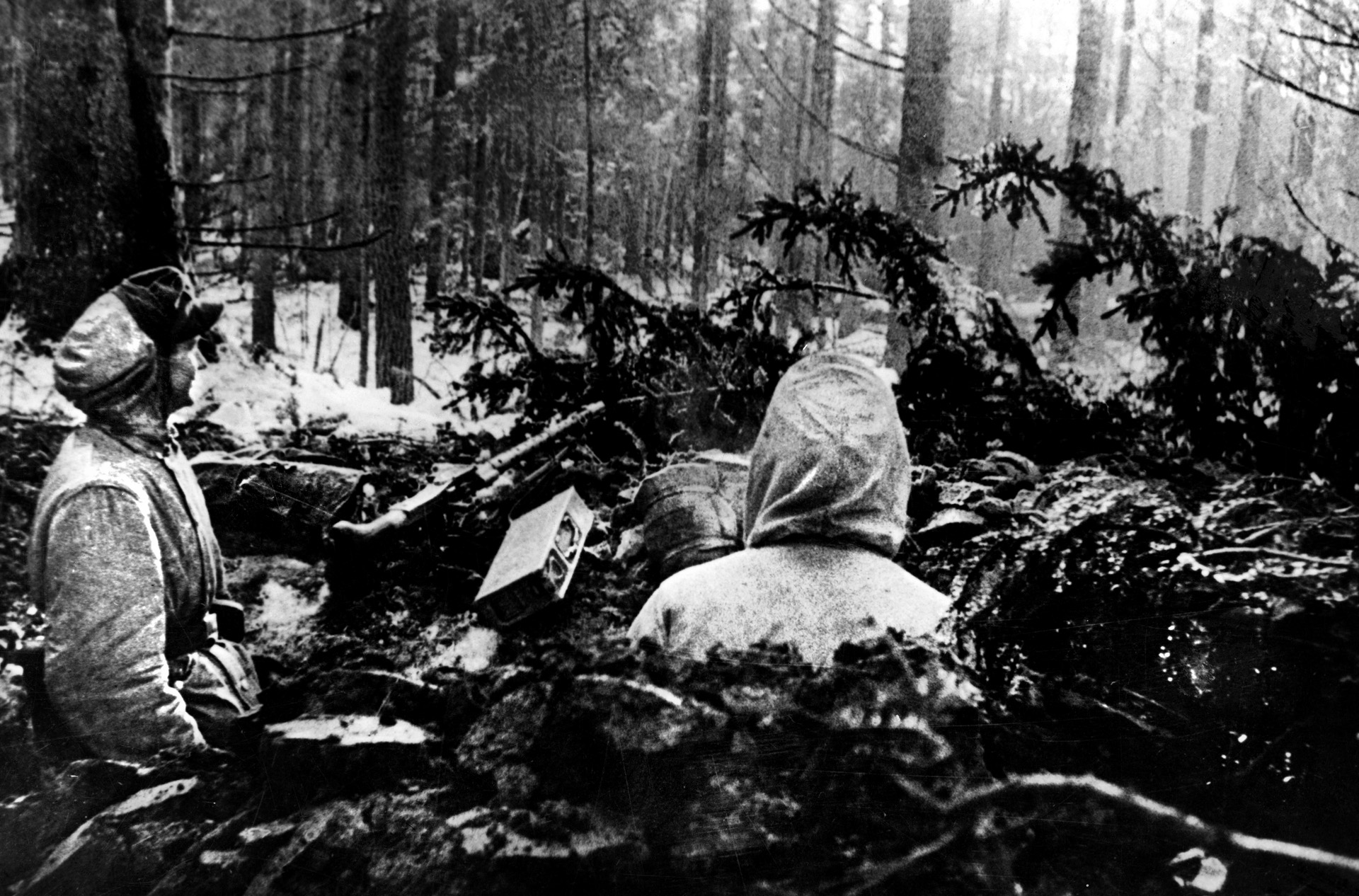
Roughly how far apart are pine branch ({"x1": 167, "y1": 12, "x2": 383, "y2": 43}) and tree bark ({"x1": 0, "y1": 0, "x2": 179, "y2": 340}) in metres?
0.11

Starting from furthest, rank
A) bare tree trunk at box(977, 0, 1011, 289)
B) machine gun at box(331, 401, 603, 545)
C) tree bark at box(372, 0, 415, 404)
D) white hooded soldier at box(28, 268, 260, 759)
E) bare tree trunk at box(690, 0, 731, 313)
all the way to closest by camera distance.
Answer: bare tree trunk at box(690, 0, 731, 313) < tree bark at box(372, 0, 415, 404) < bare tree trunk at box(977, 0, 1011, 289) < machine gun at box(331, 401, 603, 545) < white hooded soldier at box(28, 268, 260, 759)

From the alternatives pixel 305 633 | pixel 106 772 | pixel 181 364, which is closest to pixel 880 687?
pixel 305 633

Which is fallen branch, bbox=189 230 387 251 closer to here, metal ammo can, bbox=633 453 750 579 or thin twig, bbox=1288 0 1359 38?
metal ammo can, bbox=633 453 750 579

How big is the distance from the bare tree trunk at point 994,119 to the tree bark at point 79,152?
179 cm

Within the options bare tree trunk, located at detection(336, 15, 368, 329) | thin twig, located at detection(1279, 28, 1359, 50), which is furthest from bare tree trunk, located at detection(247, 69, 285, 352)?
thin twig, located at detection(1279, 28, 1359, 50)

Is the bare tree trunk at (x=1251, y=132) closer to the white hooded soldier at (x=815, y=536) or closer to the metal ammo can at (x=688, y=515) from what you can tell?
the white hooded soldier at (x=815, y=536)

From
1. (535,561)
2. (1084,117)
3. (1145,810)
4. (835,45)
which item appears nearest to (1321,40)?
(1084,117)

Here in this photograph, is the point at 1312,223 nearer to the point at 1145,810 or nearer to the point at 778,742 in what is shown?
the point at 1145,810

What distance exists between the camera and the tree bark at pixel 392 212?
74.6 inches

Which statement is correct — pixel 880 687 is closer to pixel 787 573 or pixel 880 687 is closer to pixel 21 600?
pixel 787 573

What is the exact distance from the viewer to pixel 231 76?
173 centimetres

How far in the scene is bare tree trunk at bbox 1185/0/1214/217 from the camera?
1679mm

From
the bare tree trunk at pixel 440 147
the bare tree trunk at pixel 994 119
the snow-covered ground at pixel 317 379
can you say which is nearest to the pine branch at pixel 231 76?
the bare tree trunk at pixel 440 147

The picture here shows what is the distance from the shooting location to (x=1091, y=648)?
1369 mm
